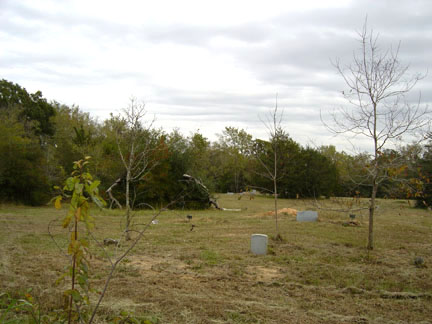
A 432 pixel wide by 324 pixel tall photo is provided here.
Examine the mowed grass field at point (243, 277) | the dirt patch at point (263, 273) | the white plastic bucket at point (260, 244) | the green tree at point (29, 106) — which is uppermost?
the green tree at point (29, 106)

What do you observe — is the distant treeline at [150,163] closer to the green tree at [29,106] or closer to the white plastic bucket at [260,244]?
the green tree at [29,106]

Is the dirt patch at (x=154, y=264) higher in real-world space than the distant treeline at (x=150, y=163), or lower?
lower

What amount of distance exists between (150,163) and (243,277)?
45.9 ft

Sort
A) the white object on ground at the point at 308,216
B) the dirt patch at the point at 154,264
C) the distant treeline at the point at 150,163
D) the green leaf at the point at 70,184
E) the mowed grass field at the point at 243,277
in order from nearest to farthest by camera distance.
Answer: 1. the green leaf at the point at 70,184
2. the mowed grass field at the point at 243,277
3. the dirt patch at the point at 154,264
4. the distant treeline at the point at 150,163
5. the white object on ground at the point at 308,216

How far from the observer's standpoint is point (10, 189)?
19.0m

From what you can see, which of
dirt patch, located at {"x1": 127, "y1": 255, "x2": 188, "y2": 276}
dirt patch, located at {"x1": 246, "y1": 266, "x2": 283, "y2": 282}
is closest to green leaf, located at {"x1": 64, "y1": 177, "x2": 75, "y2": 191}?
dirt patch, located at {"x1": 127, "y1": 255, "x2": 188, "y2": 276}

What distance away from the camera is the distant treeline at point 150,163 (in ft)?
30.7

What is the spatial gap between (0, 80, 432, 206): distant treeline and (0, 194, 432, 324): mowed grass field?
1536 millimetres

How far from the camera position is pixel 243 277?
6.43 m

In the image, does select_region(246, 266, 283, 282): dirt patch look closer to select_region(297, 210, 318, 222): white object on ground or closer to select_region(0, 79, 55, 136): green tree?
select_region(297, 210, 318, 222): white object on ground

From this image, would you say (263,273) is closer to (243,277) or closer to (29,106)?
(243,277)

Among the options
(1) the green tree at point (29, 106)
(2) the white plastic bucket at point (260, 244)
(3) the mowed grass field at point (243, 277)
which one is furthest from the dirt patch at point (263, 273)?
(1) the green tree at point (29, 106)

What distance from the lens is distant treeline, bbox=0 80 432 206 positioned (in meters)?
9.35

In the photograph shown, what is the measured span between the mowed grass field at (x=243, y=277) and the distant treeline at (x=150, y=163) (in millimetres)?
1536
